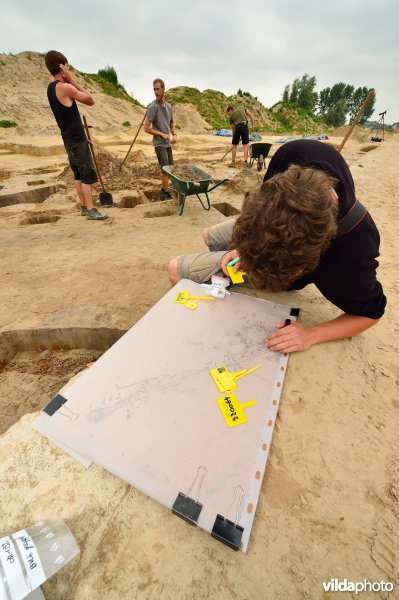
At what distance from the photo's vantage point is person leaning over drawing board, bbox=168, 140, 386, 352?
92 centimetres

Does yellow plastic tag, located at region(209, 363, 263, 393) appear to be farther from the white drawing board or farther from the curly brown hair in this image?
the curly brown hair

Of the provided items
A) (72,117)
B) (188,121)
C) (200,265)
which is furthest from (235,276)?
(188,121)

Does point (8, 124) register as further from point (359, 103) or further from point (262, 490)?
point (359, 103)

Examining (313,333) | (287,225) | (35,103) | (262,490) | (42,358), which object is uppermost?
(35,103)

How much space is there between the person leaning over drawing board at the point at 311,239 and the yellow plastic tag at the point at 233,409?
0.36 metres

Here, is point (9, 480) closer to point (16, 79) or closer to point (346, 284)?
point (346, 284)

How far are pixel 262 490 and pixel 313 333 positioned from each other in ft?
2.54

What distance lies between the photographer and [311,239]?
926 millimetres

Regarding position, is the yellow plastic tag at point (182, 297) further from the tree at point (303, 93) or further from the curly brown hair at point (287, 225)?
the tree at point (303, 93)

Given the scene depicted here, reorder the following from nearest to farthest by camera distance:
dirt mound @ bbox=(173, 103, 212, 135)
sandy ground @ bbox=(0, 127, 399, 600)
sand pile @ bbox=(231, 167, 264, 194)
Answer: sandy ground @ bbox=(0, 127, 399, 600) < sand pile @ bbox=(231, 167, 264, 194) < dirt mound @ bbox=(173, 103, 212, 135)

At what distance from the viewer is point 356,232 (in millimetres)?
1104

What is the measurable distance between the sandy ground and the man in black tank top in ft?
6.32

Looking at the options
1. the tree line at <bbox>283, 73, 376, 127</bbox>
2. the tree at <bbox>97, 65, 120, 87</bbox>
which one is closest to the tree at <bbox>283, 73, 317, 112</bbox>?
the tree line at <bbox>283, 73, 376, 127</bbox>

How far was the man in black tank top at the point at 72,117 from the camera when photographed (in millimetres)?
3008
